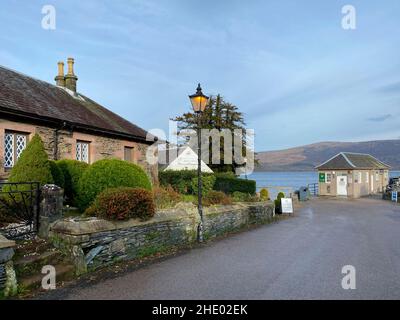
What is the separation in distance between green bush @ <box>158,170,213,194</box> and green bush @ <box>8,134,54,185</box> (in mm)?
12050

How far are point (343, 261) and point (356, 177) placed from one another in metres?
30.1

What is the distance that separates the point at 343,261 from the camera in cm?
830

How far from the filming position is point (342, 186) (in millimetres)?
35938

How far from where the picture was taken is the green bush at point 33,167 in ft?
26.8

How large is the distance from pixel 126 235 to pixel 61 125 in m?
8.55

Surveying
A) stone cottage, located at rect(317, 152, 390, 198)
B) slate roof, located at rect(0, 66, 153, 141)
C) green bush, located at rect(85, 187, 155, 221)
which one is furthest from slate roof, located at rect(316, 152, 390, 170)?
green bush, located at rect(85, 187, 155, 221)

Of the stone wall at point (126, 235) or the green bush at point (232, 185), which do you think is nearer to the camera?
the stone wall at point (126, 235)

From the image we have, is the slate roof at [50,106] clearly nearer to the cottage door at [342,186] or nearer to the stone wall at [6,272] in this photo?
the stone wall at [6,272]

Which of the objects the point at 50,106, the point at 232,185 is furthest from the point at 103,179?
the point at 232,185

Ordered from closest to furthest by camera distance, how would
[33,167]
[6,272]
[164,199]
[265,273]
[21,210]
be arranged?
[6,272]
[265,273]
[21,210]
[33,167]
[164,199]

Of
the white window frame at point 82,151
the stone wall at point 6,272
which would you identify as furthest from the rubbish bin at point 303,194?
the stone wall at point 6,272

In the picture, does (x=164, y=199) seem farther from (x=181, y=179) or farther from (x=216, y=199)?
(x=181, y=179)

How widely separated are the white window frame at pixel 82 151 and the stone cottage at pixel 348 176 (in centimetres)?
2869

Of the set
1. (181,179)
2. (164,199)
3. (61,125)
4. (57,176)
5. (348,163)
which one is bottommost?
(164,199)
